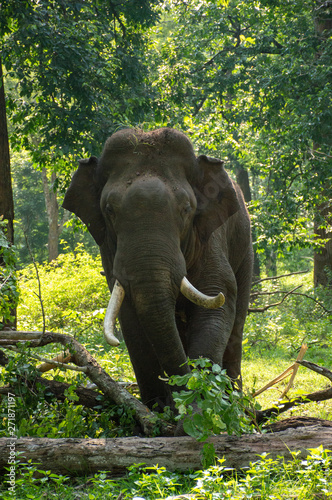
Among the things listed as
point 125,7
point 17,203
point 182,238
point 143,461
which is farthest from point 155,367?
point 17,203

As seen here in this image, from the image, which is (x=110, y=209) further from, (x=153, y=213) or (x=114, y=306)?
(x=114, y=306)

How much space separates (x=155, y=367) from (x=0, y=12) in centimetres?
613

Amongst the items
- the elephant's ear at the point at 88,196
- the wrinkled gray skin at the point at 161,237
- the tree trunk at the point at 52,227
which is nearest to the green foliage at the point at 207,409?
the wrinkled gray skin at the point at 161,237

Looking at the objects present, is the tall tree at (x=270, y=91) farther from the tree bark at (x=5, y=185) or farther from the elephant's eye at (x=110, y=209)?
the elephant's eye at (x=110, y=209)

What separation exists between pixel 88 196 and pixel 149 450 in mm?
2834

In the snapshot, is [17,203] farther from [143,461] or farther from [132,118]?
[143,461]

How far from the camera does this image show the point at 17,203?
119ft

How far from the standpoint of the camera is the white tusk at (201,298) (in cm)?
433

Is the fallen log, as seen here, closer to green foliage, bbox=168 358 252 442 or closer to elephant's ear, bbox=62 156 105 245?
green foliage, bbox=168 358 252 442

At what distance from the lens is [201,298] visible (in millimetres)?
4520

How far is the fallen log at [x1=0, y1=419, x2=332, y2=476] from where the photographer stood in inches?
141

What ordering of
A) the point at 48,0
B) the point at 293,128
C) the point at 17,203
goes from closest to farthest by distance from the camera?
1. the point at 48,0
2. the point at 293,128
3. the point at 17,203

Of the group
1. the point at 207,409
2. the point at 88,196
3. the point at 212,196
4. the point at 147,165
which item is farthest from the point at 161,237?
the point at 207,409

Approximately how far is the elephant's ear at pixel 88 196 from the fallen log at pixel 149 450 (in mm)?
2428
